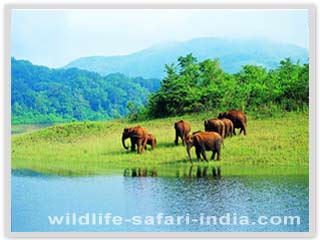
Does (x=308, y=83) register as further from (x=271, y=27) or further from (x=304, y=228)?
(x=304, y=228)

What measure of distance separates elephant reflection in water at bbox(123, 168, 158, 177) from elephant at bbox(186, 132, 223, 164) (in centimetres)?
37

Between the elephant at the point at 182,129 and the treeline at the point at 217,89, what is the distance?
122 mm

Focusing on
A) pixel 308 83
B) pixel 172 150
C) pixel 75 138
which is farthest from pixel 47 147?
pixel 308 83

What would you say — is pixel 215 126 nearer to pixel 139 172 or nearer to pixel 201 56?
pixel 201 56

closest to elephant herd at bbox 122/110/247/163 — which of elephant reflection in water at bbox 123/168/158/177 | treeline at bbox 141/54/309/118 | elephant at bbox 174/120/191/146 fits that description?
elephant at bbox 174/120/191/146

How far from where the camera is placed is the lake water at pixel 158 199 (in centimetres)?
984

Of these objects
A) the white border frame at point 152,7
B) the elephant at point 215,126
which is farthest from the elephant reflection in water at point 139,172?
the white border frame at point 152,7

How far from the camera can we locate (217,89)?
414 inches

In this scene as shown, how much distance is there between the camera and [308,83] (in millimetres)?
10062

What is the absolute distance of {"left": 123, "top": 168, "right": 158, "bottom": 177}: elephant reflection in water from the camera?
1025cm

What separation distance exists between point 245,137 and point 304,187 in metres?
0.77

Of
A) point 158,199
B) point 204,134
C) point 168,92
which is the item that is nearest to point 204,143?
point 204,134

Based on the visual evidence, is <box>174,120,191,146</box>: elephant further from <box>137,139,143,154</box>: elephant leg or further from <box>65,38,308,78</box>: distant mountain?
<box>65,38,308,78</box>: distant mountain

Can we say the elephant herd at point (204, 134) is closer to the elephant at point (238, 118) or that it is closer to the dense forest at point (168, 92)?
the elephant at point (238, 118)
